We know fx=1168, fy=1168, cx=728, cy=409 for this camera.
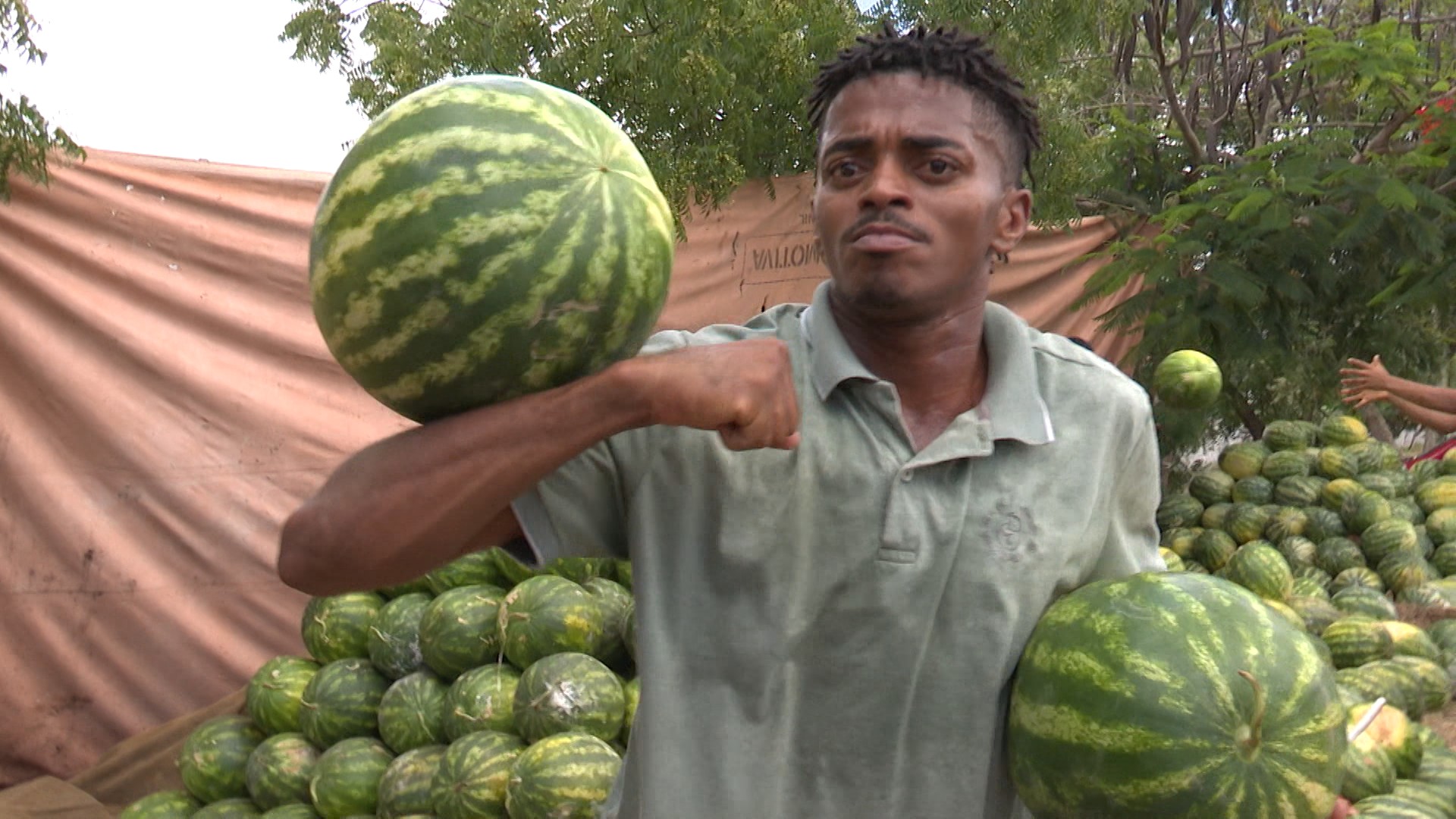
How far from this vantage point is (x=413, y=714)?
368 centimetres

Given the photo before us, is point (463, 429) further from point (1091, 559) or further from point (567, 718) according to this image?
point (567, 718)

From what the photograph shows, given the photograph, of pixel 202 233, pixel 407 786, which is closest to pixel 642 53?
pixel 202 233

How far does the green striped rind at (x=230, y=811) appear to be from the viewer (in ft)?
12.4

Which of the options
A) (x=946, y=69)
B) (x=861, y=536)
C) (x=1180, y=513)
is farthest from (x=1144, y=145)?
(x=861, y=536)

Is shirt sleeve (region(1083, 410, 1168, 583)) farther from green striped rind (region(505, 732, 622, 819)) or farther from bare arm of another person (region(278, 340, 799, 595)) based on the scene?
green striped rind (region(505, 732, 622, 819))

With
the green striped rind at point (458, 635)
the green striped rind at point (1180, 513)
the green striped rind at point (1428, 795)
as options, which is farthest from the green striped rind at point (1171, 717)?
the green striped rind at point (1180, 513)

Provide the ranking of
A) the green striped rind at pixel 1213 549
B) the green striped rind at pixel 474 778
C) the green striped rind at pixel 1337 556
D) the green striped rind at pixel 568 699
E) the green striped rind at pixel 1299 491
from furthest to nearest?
the green striped rind at pixel 1299 491, the green striped rind at pixel 1213 549, the green striped rind at pixel 1337 556, the green striped rind at pixel 568 699, the green striped rind at pixel 474 778

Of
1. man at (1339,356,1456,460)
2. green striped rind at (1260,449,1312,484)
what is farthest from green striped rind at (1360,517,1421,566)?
man at (1339,356,1456,460)

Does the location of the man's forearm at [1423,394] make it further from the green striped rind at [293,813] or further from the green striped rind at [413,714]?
the green striped rind at [293,813]

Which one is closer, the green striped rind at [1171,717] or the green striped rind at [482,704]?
the green striped rind at [1171,717]

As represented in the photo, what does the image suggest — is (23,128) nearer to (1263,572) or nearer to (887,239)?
(887,239)

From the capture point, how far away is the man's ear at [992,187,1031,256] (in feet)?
6.01

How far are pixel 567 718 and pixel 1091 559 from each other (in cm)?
200

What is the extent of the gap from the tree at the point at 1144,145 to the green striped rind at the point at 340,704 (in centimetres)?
254
